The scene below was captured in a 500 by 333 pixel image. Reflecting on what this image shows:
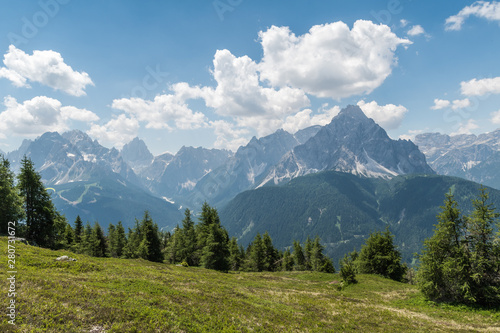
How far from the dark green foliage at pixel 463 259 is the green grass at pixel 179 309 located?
90.2 inches

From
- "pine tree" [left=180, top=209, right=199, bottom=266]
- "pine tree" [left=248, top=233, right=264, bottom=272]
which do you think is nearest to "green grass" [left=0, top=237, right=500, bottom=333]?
"pine tree" [left=180, top=209, right=199, bottom=266]

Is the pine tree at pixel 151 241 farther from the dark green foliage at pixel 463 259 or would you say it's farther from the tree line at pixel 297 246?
the dark green foliage at pixel 463 259

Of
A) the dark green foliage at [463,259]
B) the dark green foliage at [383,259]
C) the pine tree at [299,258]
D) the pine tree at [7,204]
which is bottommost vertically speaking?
the pine tree at [299,258]

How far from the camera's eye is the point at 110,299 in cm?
1833

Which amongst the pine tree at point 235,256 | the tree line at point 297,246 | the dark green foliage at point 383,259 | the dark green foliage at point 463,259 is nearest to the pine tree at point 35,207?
the tree line at point 297,246

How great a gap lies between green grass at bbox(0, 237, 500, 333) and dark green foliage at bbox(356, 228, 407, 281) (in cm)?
2774

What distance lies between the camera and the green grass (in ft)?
49.9

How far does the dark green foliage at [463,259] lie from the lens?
2992 cm

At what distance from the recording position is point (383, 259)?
60781 mm

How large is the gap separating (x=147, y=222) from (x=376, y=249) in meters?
64.1

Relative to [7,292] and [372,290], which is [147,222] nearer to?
[7,292]

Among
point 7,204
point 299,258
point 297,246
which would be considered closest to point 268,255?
point 297,246

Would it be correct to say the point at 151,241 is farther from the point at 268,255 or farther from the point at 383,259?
the point at 383,259

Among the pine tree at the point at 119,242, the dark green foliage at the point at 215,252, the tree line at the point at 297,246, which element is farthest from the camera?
the pine tree at the point at 119,242
